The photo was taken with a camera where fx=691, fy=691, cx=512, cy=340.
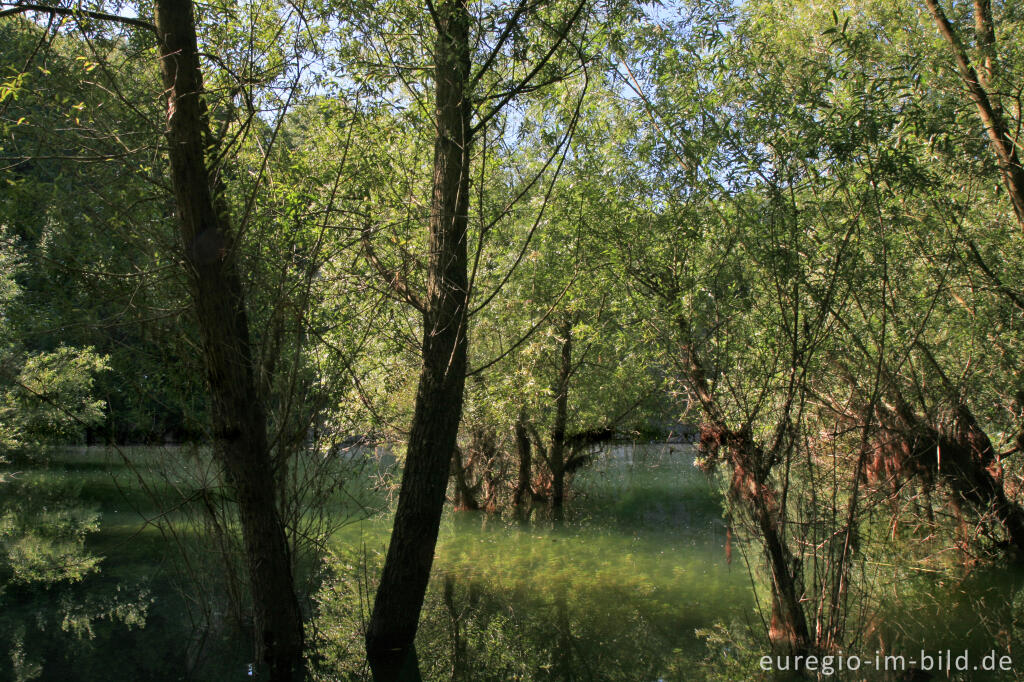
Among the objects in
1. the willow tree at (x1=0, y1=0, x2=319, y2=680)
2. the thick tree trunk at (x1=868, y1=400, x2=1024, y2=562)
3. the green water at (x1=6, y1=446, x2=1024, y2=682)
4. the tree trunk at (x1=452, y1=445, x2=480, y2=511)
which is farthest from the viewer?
the tree trunk at (x1=452, y1=445, x2=480, y2=511)

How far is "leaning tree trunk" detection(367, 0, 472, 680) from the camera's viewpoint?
17.6 ft

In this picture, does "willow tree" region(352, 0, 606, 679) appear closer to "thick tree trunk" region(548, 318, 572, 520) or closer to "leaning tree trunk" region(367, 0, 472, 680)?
"leaning tree trunk" region(367, 0, 472, 680)

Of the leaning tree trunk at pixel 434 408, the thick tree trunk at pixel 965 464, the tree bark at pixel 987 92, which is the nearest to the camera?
the leaning tree trunk at pixel 434 408

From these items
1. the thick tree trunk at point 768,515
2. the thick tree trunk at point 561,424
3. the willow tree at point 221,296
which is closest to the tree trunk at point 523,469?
the thick tree trunk at point 561,424

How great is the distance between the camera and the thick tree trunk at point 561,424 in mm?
12078

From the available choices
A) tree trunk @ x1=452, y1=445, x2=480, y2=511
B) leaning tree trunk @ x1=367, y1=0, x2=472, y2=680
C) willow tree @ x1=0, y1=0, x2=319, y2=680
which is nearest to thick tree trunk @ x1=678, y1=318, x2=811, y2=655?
leaning tree trunk @ x1=367, y1=0, x2=472, y2=680

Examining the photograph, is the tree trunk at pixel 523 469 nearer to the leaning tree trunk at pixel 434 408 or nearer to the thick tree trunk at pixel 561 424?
the thick tree trunk at pixel 561 424

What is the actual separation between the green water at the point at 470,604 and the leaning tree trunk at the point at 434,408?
1.33 ft

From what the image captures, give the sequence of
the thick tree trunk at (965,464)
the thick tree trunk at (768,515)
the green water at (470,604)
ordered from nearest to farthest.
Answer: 1. the thick tree trunk at (768,515)
2. the green water at (470,604)
3. the thick tree trunk at (965,464)

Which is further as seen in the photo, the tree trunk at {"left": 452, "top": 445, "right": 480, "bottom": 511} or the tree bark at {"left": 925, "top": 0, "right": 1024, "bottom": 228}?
the tree trunk at {"left": 452, "top": 445, "right": 480, "bottom": 511}

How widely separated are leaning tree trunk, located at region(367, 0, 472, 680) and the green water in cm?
41

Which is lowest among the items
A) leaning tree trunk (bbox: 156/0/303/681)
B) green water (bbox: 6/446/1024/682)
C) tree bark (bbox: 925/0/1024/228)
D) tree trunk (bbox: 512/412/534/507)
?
green water (bbox: 6/446/1024/682)

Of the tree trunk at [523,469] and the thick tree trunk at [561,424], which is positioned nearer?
the thick tree trunk at [561,424]

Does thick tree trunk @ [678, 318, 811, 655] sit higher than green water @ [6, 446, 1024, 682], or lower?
higher
